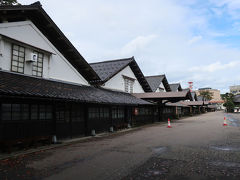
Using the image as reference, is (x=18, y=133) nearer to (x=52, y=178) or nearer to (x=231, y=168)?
(x=52, y=178)

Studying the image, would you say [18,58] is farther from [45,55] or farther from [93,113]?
[93,113]

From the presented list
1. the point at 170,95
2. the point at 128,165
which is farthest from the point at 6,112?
the point at 170,95

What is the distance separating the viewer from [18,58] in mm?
10922

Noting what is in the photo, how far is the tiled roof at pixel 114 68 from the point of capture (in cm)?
2065

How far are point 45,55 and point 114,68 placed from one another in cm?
1048

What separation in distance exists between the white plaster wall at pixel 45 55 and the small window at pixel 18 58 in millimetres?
239

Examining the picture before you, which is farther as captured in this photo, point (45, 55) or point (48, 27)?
point (48, 27)

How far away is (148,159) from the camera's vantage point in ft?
23.1

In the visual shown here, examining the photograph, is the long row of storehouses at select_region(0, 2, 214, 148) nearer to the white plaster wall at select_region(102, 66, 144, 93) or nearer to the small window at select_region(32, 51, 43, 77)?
the small window at select_region(32, 51, 43, 77)

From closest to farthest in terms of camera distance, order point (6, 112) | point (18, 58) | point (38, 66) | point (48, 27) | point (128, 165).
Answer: point (128, 165) < point (6, 112) < point (18, 58) < point (38, 66) < point (48, 27)

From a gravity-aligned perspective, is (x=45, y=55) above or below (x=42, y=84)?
above

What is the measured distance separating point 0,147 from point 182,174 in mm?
7409

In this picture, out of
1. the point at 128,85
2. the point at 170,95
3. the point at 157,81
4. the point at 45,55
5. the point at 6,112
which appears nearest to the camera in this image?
the point at 6,112

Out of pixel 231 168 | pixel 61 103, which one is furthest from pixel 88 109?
pixel 231 168
